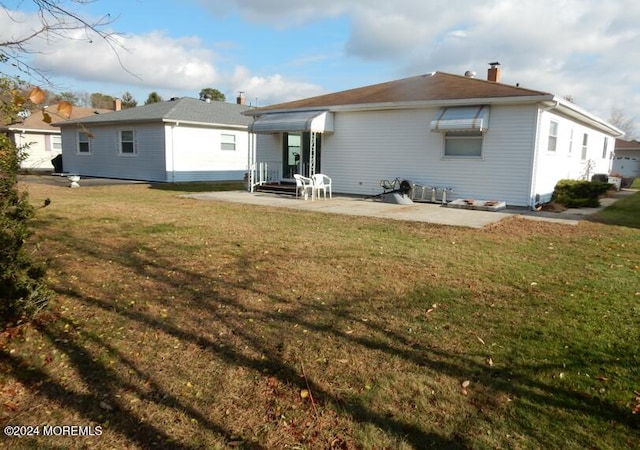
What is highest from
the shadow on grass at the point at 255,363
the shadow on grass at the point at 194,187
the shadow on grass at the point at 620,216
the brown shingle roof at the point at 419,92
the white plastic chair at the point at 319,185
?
the brown shingle roof at the point at 419,92

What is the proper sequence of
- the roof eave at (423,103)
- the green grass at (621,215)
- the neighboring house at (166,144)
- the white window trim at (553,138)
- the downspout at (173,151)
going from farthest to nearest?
the neighboring house at (166,144)
the downspout at (173,151)
the white window trim at (553,138)
the roof eave at (423,103)
the green grass at (621,215)

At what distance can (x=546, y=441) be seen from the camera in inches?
103

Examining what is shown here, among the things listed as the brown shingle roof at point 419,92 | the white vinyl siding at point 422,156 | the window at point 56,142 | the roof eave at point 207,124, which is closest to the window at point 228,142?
the roof eave at point 207,124

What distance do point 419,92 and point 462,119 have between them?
2406mm

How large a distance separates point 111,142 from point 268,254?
2069 centimetres

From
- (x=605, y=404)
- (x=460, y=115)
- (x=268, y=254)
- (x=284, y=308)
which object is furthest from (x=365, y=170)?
(x=605, y=404)

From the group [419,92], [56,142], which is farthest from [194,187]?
[56,142]

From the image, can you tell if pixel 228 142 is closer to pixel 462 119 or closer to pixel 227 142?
pixel 227 142

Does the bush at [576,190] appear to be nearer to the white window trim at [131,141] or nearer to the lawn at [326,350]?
the lawn at [326,350]

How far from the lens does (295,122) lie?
1534 centimetres

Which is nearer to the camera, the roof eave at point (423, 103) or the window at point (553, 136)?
the roof eave at point (423, 103)

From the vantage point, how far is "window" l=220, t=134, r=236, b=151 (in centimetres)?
2386

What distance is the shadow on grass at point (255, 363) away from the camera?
278cm

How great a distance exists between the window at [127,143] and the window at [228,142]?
4348 mm
